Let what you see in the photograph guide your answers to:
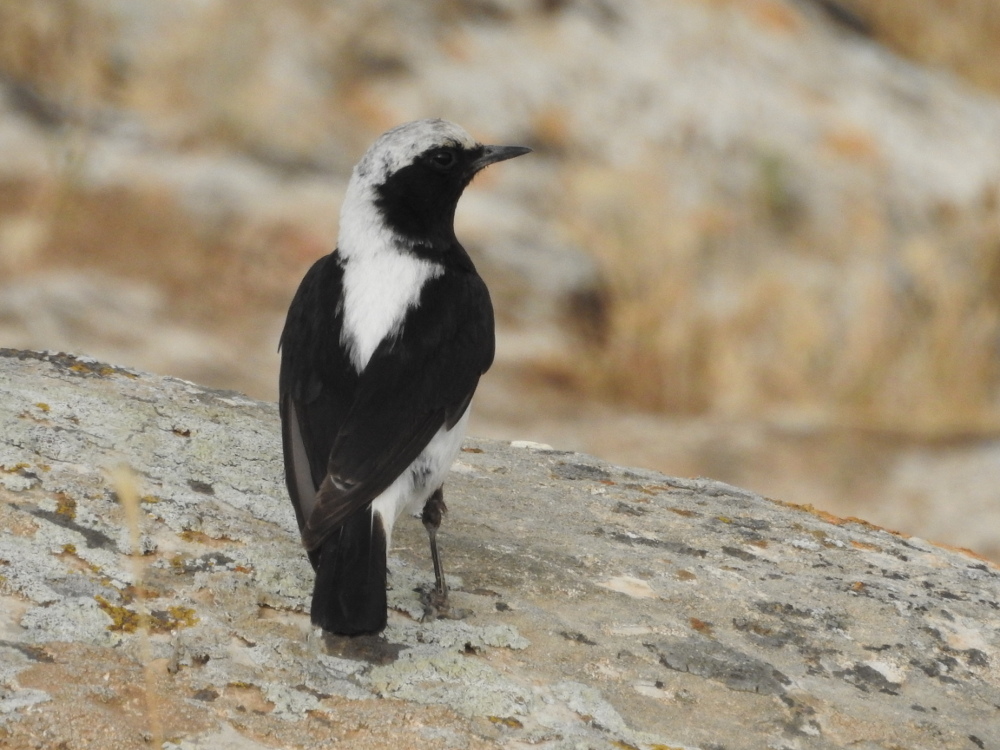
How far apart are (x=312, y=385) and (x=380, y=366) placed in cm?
22

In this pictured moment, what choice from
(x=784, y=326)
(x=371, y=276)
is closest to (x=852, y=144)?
(x=784, y=326)

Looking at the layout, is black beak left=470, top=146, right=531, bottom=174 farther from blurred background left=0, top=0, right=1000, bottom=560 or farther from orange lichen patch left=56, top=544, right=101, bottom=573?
blurred background left=0, top=0, right=1000, bottom=560

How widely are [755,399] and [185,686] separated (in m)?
6.78

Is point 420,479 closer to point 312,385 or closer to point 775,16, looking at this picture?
point 312,385

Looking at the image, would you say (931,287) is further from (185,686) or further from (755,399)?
(185,686)

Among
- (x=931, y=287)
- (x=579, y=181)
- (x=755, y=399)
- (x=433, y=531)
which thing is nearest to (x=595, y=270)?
(x=579, y=181)

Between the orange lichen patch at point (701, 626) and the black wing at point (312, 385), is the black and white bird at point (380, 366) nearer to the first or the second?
the black wing at point (312, 385)

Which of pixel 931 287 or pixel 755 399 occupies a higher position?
pixel 931 287

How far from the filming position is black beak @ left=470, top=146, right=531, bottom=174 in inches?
197

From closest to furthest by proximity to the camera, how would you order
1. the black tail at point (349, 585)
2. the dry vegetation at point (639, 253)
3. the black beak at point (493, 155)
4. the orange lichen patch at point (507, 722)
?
the orange lichen patch at point (507, 722) → the black tail at point (349, 585) → the black beak at point (493, 155) → the dry vegetation at point (639, 253)

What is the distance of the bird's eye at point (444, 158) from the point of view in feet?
15.9

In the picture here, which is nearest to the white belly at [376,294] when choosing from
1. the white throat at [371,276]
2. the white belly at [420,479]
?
the white throat at [371,276]

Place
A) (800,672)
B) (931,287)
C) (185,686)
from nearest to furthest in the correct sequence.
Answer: (185,686)
(800,672)
(931,287)

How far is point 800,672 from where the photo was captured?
349cm
